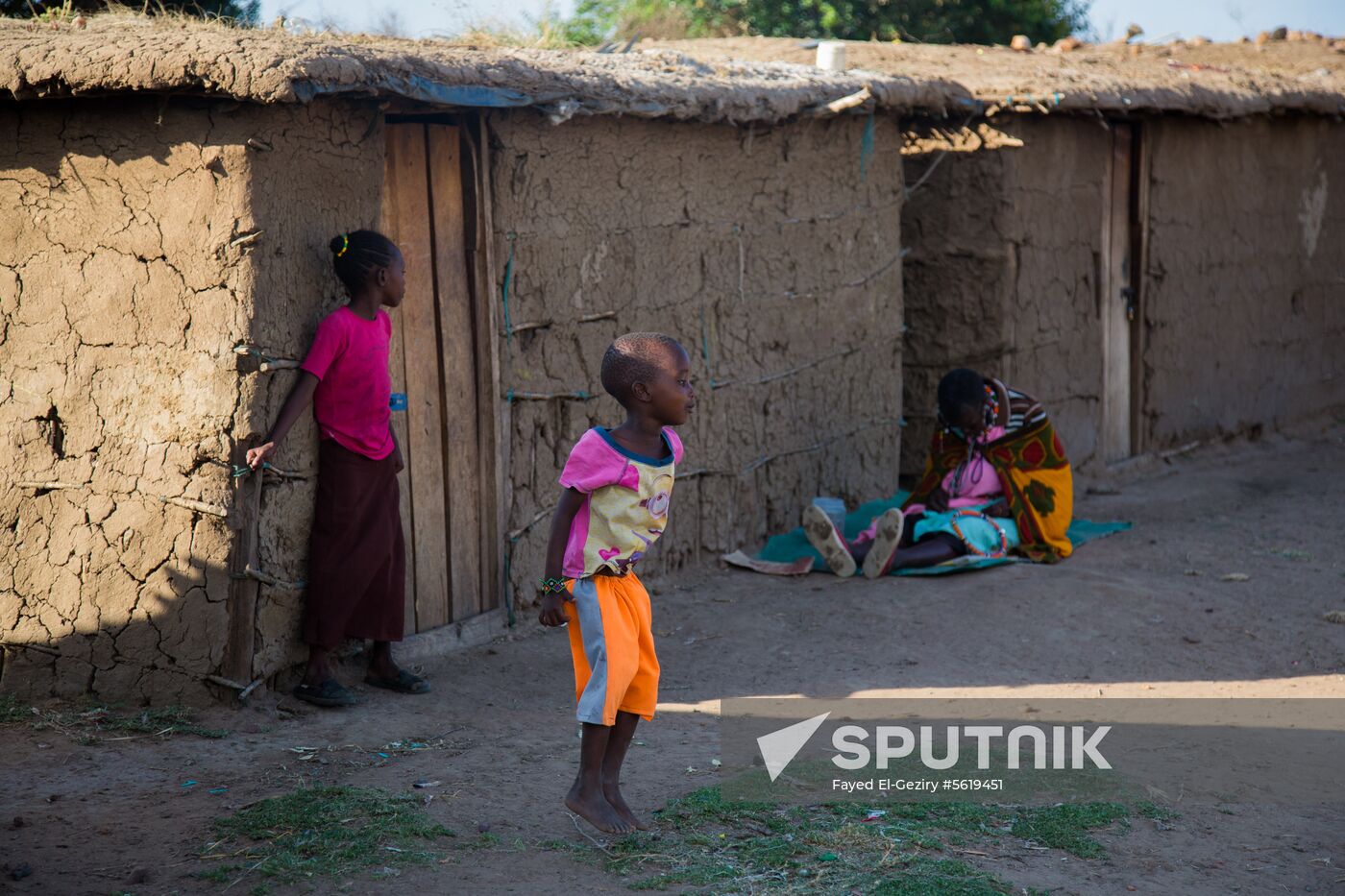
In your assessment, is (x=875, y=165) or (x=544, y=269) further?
(x=875, y=165)

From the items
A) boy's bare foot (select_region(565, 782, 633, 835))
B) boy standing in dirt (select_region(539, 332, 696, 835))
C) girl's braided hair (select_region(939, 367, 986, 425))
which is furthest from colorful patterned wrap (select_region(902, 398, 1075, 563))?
boy's bare foot (select_region(565, 782, 633, 835))

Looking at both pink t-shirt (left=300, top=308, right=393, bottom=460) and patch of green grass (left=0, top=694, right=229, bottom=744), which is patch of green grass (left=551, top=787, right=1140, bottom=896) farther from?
pink t-shirt (left=300, top=308, right=393, bottom=460)

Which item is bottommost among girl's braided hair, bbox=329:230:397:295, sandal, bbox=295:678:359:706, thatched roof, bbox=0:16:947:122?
sandal, bbox=295:678:359:706

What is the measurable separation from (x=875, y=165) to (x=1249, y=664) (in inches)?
124

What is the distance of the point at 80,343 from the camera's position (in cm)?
437

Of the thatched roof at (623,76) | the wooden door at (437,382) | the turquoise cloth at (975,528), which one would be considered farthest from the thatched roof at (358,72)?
the turquoise cloth at (975,528)

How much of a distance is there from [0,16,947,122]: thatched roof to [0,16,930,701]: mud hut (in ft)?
0.04

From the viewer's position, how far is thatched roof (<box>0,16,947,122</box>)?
4004 mm

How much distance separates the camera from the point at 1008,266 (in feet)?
24.8

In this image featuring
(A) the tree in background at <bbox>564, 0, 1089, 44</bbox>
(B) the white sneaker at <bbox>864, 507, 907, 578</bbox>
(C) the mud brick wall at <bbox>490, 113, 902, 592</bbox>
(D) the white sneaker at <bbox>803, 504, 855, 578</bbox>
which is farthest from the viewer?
(A) the tree in background at <bbox>564, 0, 1089, 44</bbox>

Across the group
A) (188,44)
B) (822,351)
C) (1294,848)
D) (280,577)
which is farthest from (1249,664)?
(188,44)

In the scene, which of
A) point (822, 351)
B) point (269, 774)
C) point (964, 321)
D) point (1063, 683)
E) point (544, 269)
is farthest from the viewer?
point (964, 321)

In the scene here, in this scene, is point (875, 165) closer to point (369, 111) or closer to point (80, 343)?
point (369, 111)

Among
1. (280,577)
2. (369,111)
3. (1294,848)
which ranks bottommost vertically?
(1294,848)
